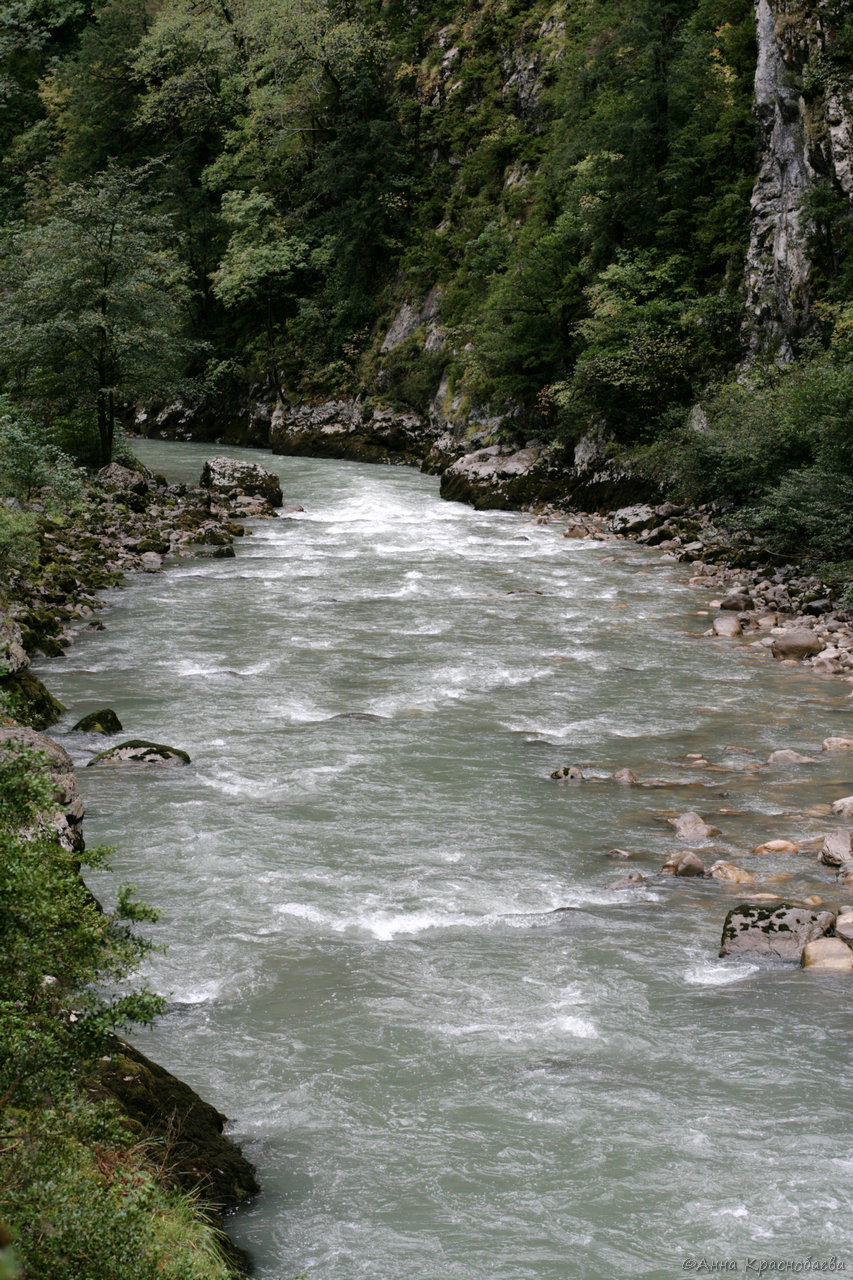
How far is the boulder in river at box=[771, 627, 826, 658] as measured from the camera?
14836 mm

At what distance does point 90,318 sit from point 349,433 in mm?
15171

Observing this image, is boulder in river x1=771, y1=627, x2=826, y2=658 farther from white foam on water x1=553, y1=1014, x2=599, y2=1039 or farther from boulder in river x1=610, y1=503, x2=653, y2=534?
white foam on water x1=553, y1=1014, x2=599, y2=1039

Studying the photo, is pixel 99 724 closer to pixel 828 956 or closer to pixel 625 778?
pixel 625 778

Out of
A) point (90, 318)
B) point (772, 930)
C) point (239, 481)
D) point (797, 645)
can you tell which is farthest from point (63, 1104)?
point (239, 481)

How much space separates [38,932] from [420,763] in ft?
22.8

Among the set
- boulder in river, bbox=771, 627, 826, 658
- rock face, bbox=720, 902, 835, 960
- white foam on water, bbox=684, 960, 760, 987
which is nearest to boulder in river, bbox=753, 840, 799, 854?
rock face, bbox=720, 902, 835, 960

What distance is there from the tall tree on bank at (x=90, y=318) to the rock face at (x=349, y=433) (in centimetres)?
1113

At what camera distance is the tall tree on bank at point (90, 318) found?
24609 mm

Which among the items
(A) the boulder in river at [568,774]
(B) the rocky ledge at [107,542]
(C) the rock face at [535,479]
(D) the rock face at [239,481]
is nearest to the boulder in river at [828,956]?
(A) the boulder in river at [568,774]

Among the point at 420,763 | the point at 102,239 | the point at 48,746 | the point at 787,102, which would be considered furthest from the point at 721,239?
the point at 48,746

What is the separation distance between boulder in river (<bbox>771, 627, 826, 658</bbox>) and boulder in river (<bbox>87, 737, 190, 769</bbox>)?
8.31 meters

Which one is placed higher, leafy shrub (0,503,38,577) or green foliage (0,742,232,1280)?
leafy shrub (0,503,38,577)

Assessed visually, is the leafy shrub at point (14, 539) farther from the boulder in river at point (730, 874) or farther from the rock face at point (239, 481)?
the rock face at point (239, 481)

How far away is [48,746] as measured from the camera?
791 cm
